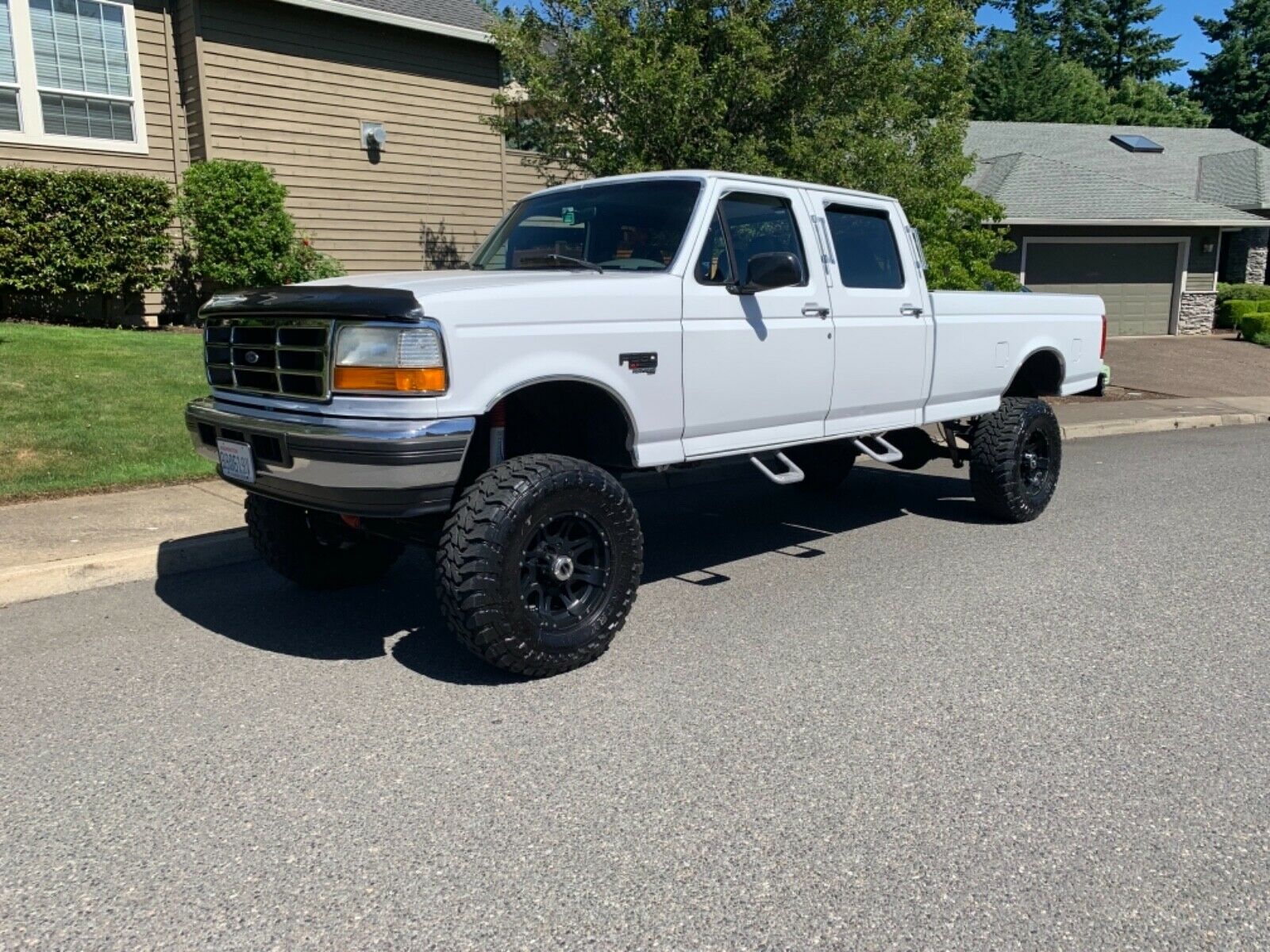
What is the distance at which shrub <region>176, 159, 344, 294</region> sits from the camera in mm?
13250

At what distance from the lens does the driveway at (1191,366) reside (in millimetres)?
16672

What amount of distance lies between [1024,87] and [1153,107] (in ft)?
36.7

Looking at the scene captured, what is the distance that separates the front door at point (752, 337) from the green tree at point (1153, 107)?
4453 centimetres

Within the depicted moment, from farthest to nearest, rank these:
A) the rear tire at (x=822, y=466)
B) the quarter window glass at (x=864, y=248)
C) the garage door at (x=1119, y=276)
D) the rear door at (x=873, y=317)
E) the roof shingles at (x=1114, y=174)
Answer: the garage door at (x=1119, y=276) < the roof shingles at (x=1114, y=174) < the rear tire at (x=822, y=466) < the quarter window glass at (x=864, y=248) < the rear door at (x=873, y=317)

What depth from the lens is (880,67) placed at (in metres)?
11.5

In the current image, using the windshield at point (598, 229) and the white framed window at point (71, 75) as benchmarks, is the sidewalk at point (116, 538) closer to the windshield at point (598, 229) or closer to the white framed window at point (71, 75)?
the windshield at point (598, 229)

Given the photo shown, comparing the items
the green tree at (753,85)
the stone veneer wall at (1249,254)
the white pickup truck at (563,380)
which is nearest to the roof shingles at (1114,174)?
the stone veneer wall at (1249,254)

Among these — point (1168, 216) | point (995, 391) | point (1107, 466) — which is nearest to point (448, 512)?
point (995, 391)

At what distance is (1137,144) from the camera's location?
29.3 m

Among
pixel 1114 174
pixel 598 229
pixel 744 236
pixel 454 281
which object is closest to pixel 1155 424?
pixel 744 236

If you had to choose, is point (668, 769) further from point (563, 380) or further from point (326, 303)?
point (326, 303)

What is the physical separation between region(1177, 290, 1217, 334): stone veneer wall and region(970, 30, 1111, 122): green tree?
15.7 metres

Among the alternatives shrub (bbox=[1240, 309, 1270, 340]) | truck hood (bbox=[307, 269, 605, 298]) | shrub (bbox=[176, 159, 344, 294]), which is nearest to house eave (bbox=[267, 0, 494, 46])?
shrub (bbox=[176, 159, 344, 294])

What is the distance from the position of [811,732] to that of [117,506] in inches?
201
